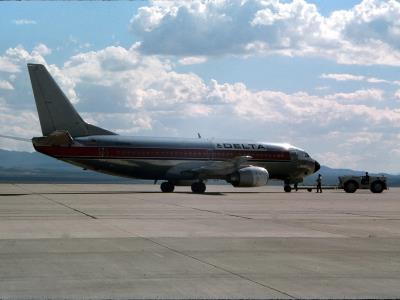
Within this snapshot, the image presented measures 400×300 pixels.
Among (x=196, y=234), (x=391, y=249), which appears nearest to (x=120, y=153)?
(x=196, y=234)

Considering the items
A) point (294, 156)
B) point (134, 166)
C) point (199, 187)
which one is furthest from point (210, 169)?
point (294, 156)

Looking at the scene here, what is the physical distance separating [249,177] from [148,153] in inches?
260

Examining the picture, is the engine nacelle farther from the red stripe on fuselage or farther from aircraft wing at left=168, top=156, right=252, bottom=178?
the red stripe on fuselage

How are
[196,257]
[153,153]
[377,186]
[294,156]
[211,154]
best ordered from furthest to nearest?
1. [377,186]
2. [294,156]
3. [211,154]
4. [153,153]
5. [196,257]

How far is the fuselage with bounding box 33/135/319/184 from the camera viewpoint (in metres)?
41.8

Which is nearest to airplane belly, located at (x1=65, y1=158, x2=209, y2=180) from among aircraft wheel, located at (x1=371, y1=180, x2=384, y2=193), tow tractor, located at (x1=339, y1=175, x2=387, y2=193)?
tow tractor, located at (x1=339, y1=175, x2=387, y2=193)

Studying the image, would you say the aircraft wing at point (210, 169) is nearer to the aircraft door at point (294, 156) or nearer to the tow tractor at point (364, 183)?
the aircraft door at point (294, 156)

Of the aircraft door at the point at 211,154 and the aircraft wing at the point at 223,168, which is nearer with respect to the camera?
the aircraft wing at the point at 223,168

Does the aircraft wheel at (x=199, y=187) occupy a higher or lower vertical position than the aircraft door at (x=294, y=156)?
lower

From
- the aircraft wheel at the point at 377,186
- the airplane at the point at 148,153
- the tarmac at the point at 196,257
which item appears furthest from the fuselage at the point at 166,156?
the tarmac at the point at 196,257

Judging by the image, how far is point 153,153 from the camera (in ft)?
145

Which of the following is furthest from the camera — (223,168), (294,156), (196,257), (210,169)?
(294,156)

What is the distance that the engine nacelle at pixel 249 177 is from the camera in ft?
143

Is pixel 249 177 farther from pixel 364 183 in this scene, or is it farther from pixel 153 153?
pixel 364 183
